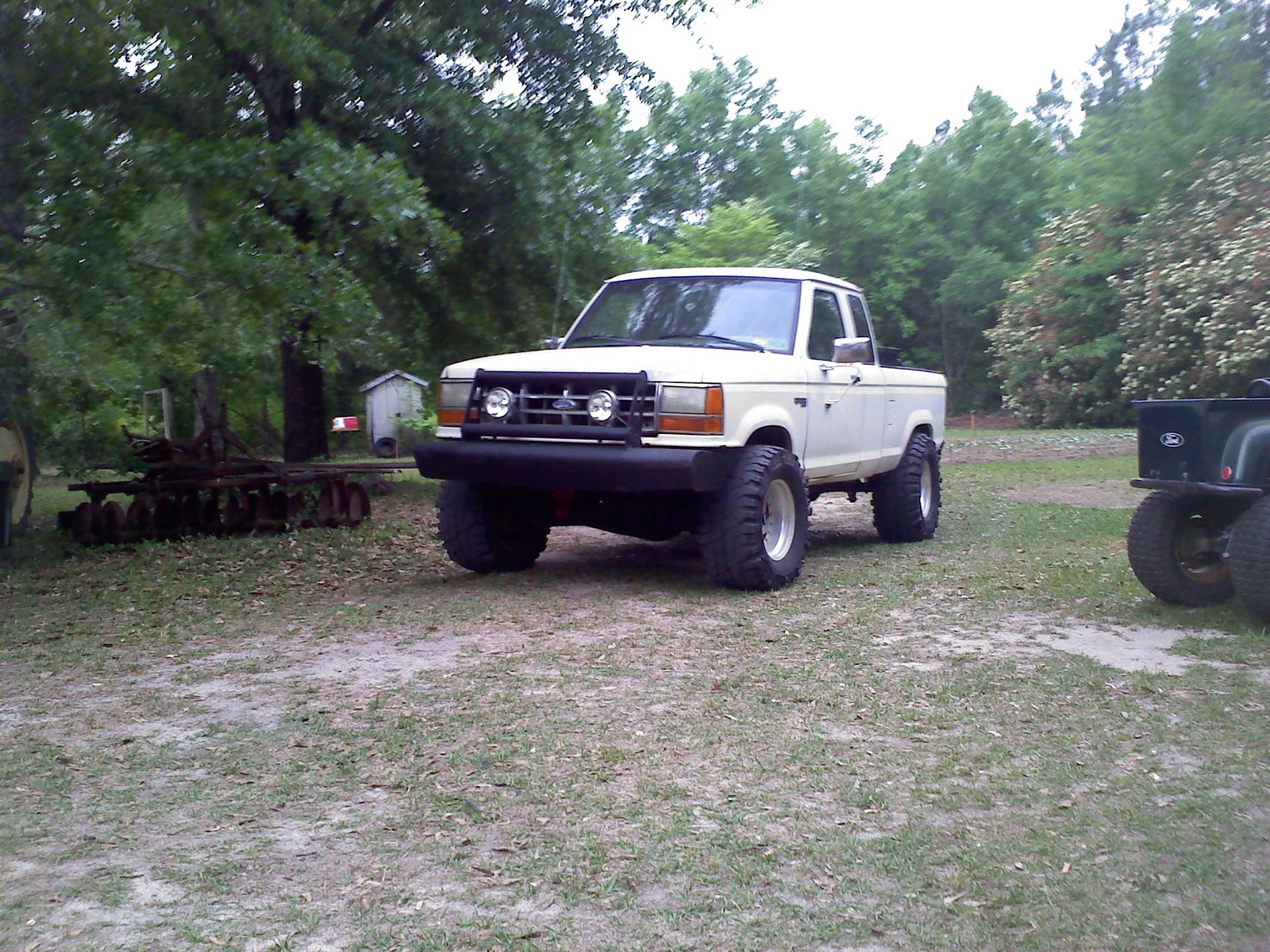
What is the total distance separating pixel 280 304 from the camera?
9680mm

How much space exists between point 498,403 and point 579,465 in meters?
0.84

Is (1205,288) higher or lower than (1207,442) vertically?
higher

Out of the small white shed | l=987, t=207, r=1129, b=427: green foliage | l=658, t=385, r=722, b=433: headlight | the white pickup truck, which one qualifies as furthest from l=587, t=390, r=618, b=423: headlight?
l=987, t=207, r=1129, b=427: green foliage

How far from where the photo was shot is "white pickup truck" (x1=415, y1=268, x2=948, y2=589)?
294 inches

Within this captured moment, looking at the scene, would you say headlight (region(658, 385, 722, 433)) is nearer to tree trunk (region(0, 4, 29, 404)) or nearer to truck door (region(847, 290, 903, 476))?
truck door (region(847, 290, 903, 476))

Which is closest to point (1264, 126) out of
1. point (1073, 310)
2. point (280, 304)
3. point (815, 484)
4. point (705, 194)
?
point (1073, 310)

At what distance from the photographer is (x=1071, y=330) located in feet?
111

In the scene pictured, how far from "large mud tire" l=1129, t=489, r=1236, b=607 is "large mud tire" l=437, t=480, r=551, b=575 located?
3736 mm

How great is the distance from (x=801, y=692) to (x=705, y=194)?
3404cm

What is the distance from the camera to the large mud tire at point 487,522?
8.48 metres

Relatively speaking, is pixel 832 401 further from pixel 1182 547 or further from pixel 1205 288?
pixel 1205 288

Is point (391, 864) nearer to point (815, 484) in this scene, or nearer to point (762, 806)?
point (762, 806)

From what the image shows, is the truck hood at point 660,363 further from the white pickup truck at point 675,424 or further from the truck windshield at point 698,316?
the truck windshield at point 698,316

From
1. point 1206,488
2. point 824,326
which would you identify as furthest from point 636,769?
point 824,326
